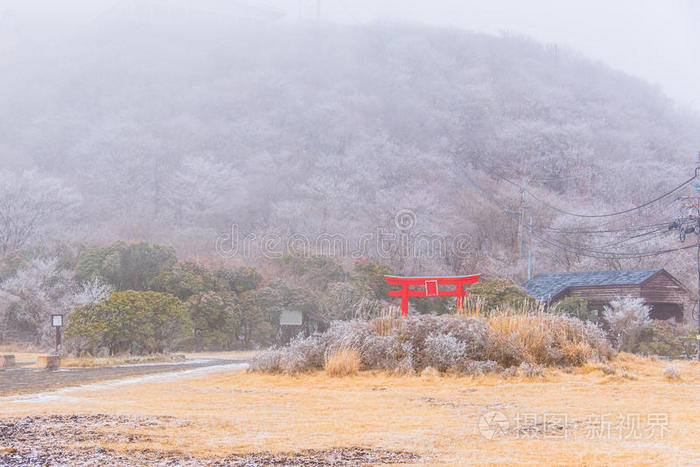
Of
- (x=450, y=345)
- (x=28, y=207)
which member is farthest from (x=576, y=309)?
(x=28, y=207)

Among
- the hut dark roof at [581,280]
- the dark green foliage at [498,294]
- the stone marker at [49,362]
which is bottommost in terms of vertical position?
the stone marker at [49,362]

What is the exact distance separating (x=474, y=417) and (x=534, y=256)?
125ft

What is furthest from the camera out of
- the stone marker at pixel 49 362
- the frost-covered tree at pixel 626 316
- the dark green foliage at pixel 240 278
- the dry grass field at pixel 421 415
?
the dark green foliage at pixel 240 278

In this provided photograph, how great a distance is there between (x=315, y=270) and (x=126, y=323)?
36.5 feet

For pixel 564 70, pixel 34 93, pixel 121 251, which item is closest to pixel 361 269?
pixel 121 251

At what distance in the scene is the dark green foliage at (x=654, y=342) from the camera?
17.3 meters

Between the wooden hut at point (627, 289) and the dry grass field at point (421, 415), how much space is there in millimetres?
16132

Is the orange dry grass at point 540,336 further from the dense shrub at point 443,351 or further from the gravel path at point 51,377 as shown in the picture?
the gravel path at point 51,377

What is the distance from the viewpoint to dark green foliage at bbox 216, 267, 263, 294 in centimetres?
2378

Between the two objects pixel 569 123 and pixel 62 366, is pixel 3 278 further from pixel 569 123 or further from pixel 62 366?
pixel 569 123

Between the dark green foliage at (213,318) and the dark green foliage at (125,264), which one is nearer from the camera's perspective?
the dark green foliage at (213,318)

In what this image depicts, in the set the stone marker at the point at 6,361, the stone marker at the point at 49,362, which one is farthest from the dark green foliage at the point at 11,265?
the stone marker at the point at 49,362

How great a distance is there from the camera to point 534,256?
41969 mm

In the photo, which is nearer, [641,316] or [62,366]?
[62,366]
